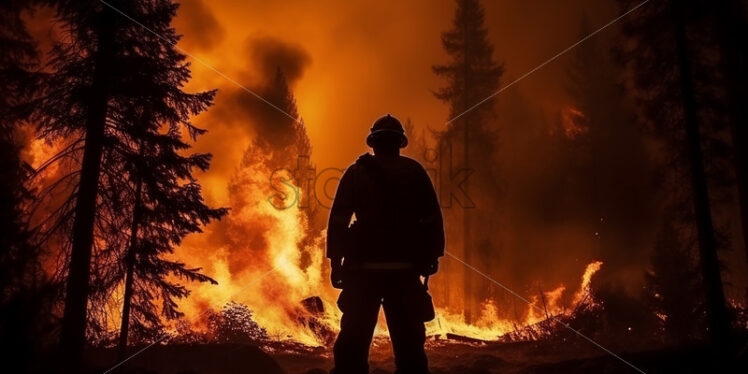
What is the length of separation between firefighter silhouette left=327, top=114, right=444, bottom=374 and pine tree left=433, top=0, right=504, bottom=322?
24042mm

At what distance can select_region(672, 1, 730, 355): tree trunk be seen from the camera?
11078 mm

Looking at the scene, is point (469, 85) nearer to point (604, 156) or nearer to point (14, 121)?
point (604, 156)

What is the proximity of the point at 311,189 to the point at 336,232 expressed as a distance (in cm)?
3080

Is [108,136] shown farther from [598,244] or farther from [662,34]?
[598,244]

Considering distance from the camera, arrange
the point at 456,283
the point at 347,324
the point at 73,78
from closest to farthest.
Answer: the point at 347,324 < the point at 73,78 < the point at 456,283

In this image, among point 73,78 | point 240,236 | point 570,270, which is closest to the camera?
point 73,78

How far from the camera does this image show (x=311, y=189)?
3550 cm

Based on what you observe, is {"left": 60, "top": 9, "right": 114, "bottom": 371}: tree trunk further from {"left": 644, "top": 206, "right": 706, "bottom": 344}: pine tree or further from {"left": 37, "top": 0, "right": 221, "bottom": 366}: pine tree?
{"left": 644, "top": 206, "right": 706, "bottom": 344}: pine tree

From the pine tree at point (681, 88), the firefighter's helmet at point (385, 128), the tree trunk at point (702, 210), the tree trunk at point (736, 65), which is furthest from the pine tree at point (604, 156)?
the firefighter's helmet at point (385, 128)

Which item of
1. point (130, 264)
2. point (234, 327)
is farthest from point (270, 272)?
point (130, 264)

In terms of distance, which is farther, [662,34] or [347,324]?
[662,34]

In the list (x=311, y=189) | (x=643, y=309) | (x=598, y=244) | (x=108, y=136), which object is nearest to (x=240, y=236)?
(x=311, y=189)

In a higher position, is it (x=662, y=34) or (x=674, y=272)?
(x=662, y=34)

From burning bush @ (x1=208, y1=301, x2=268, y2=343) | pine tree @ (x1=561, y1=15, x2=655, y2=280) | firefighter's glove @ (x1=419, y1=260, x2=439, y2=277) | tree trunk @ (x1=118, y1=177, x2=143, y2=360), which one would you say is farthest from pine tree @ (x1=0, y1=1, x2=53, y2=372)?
pine tree @ (x1=561, y1=15, x2=655, y2=280)
